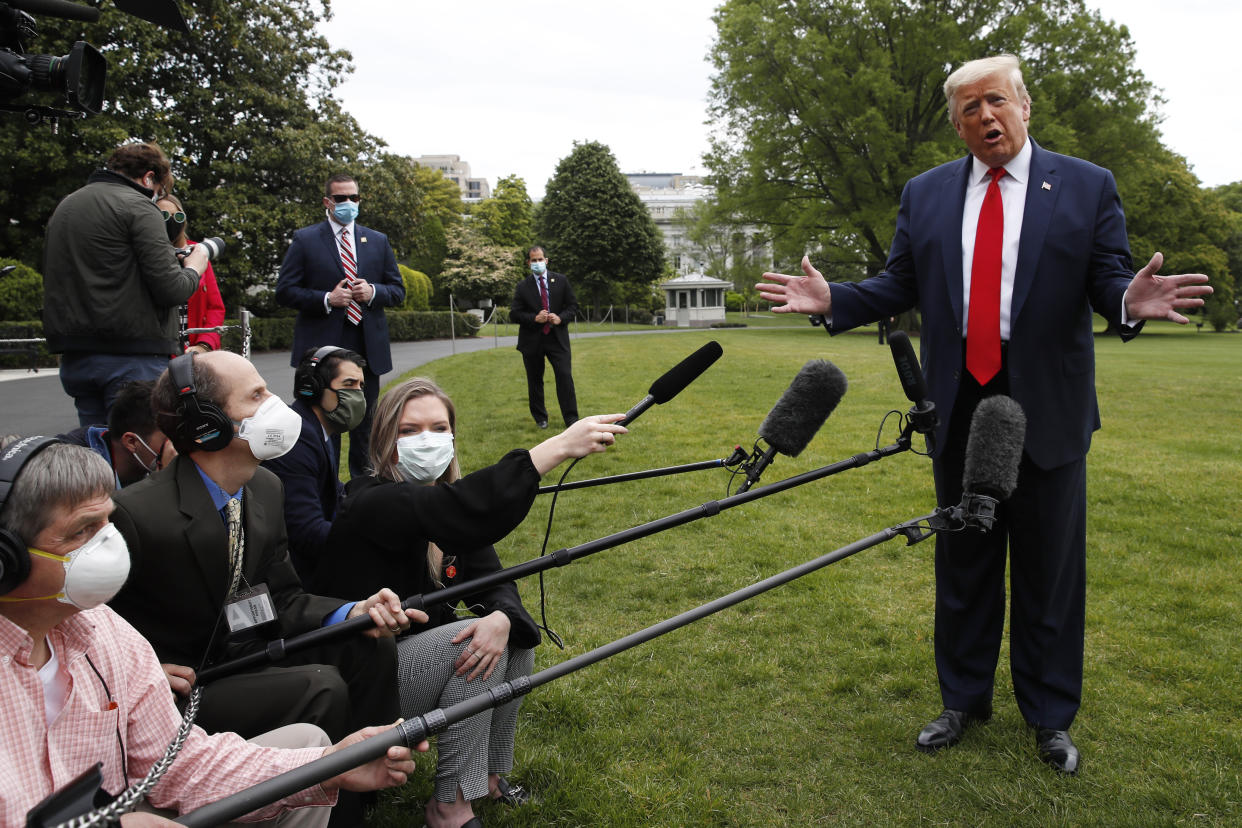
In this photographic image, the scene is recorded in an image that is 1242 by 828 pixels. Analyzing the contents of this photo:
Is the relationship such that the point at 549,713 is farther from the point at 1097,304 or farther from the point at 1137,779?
the point at 1097,304

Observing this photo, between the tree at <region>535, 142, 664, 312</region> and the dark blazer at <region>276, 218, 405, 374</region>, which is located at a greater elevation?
the tree at <region>535, 142, 664, 312</region>

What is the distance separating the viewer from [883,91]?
3456 centimetres

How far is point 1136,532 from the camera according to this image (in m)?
6.47

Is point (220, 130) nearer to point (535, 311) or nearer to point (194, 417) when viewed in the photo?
A: point (535, 311)

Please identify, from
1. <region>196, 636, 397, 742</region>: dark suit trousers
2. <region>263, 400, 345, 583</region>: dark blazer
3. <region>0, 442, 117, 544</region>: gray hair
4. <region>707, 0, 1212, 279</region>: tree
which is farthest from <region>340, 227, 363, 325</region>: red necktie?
<region>707, 0, 1212, 279</region>: tree

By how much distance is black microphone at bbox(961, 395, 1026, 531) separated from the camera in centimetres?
278

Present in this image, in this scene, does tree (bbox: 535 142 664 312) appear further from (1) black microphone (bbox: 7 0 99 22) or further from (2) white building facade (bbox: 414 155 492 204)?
(2) white building facade (bbox: 414 155 492 204)

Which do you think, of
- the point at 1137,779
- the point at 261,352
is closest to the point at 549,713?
the point at 1137,779

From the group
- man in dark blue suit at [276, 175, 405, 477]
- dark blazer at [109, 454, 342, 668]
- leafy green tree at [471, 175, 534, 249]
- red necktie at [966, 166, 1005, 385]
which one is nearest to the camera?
dark blazer at [109, 454, 342, 668]

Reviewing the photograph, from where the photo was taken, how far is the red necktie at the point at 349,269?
6.73 meters

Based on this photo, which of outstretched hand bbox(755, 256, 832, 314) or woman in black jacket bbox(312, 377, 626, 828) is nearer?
woman in black jacket bbox(312, 377, 626, 828)

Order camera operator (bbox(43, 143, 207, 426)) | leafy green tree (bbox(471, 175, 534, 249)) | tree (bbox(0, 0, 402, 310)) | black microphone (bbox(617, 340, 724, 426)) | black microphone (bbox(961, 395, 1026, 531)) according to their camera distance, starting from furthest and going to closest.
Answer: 1. leafy green tree (bbox(471, 175, 534, 249))
2. tree (bbox(0, 0, 402, 310))
3. camera operator (bbox(43, 143, 207, 426))
4. black microphone (bbox(961, 395, 1026, 531))
5. black microphone (bbox(617, 340, 724, 426))

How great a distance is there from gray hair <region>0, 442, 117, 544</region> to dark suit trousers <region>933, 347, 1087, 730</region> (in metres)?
2.95

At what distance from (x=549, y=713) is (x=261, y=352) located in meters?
26.2
